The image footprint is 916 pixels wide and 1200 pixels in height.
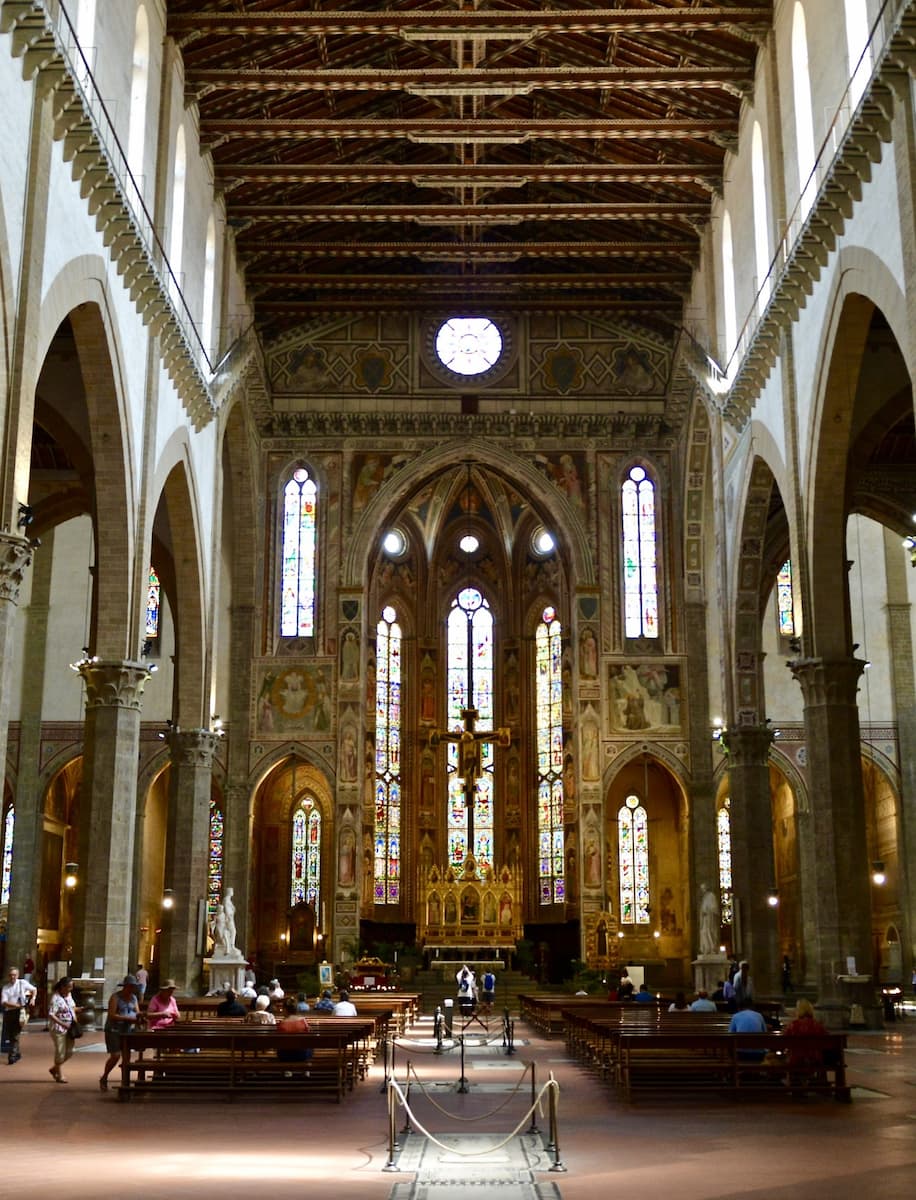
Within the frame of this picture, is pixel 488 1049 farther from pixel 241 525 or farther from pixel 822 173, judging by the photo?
pixel 241 525

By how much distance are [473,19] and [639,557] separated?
1654 cm

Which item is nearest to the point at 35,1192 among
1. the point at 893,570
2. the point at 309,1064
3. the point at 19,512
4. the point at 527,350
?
the point at 309,1064

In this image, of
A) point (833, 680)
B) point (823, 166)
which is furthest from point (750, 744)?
point (823, 166)

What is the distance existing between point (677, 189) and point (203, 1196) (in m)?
28.7

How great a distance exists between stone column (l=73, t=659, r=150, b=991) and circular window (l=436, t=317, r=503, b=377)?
61.6ft

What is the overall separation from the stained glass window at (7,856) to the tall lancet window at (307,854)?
25.6 ft

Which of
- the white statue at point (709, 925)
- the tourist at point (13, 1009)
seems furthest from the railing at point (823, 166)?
the tourist at point (13, 1009)

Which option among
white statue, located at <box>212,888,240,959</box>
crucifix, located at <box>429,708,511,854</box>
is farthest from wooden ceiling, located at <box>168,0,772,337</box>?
white statue, located at <box>212,888,240,959</box>

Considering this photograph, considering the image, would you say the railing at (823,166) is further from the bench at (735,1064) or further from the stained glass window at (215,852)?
the stained glass window at (215,852)

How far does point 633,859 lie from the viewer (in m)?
42.0

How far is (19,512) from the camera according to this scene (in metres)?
16.5

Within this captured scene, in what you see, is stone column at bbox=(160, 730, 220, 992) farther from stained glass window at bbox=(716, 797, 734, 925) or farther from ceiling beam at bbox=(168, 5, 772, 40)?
stained glass window at bbox=(716, 797, 734, 925)

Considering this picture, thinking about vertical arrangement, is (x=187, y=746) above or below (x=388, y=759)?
below

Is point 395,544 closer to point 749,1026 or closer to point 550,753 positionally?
point 550,753
